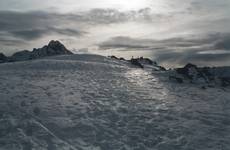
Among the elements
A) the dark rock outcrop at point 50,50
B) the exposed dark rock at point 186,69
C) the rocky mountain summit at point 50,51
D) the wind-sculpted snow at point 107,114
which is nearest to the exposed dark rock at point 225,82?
the wind-sculpted snow at point 107,114

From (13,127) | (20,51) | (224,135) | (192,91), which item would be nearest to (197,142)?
(224,135)

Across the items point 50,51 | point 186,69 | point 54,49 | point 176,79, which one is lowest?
point 176,79

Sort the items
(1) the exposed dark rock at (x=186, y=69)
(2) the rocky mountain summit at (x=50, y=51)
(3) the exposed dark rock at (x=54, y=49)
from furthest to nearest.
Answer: (3) the exposed dark rock at (x=54, y=49), (2) the rocky mountain summit at (x=50, y=51), (1) the exposed dark rock at (x=186, y=69)

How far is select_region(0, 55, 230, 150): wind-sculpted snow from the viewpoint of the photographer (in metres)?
16.2

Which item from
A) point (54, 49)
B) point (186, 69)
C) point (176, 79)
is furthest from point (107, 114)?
point (54, 49)

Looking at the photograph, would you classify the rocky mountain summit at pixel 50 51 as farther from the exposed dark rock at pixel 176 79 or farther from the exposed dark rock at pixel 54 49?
the exposed dark rock at pixel 176 79

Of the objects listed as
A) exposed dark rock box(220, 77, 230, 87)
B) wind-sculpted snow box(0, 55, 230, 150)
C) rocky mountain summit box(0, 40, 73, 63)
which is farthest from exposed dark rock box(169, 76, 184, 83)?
rocky mountain summit box(0, 40, 73, 63)

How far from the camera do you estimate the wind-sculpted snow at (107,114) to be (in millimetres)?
16203

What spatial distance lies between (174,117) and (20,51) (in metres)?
106

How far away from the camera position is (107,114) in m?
19.6

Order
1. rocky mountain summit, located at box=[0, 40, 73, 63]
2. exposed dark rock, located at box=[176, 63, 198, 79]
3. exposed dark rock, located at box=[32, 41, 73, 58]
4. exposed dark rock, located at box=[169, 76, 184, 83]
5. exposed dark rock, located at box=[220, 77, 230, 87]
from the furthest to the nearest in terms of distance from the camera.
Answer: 1. exposed dark rock, located at box=[32, 41, 73, 58]
2. rocky mountain summit, located at box=[0, 40, 73, 63]
3. exposed dark rock, located at box=[176, 63, 198, 79]
4. exposed dark rock, located at box=[220, 77, 230, 87]
5. exposed dark rock, located at box=[169, 76, 184, 83]

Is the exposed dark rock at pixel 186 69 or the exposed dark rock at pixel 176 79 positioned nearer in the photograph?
the exposed dark rock at pixel 176 79

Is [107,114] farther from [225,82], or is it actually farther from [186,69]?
[186,69]

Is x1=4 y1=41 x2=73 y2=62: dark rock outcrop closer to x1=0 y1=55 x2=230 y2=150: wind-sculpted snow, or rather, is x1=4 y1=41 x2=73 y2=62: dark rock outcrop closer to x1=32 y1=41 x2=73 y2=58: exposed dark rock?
x1=32 y1=41 x2=73 y2=58: exposed dark rock
